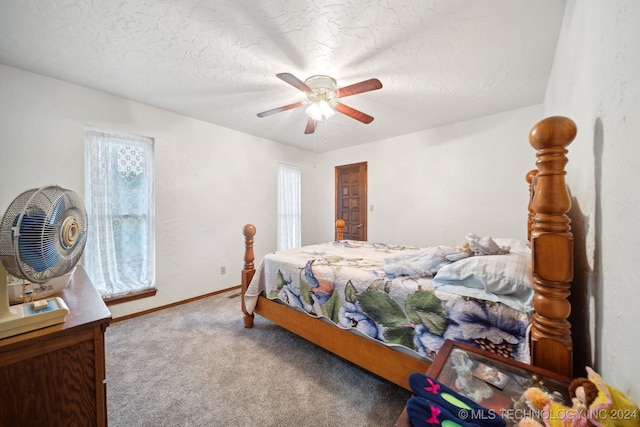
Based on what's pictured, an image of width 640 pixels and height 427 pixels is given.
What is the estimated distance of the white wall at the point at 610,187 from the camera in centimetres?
55

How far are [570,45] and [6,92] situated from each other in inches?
163

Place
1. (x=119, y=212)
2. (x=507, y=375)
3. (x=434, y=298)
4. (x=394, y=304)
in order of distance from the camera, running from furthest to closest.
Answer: (x=119, y=212) → (x=394, y=304) → (x=434, y=298) → (x=507, y=375)

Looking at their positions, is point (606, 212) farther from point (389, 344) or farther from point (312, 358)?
point (312, 358)

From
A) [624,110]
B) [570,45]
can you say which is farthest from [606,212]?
[570,45]

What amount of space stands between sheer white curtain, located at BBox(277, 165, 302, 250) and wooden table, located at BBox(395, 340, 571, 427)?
11.5ft

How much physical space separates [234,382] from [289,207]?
Result: 304 cm

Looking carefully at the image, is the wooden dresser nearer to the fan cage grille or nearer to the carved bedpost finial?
the fan cage grille

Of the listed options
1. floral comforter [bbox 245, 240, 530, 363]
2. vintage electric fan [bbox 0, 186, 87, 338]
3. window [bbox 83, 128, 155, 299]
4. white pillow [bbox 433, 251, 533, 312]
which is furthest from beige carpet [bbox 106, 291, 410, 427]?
vintage electric fan [bbox 0, 186, 87, 338]

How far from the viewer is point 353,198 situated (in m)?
4.34

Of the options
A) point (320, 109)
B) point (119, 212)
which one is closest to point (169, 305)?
point (119, 212)

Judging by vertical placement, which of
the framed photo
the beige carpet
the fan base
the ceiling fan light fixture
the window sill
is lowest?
the beige carpet

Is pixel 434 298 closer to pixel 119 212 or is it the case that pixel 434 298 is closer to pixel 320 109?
pixel 320 109

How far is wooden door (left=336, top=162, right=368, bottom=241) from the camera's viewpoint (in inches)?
164

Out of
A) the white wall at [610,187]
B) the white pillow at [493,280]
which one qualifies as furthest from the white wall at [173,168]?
the white wall at [610,187]
